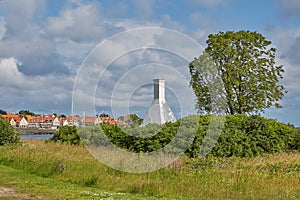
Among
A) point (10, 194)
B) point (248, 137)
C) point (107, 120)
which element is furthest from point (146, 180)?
point (107, 120)

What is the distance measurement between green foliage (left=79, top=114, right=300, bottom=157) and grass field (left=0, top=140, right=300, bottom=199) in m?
2.68

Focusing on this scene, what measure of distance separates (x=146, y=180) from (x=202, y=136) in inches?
286

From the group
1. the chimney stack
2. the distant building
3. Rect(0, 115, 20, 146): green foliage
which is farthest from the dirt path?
the distant building

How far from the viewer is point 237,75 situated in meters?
32.5

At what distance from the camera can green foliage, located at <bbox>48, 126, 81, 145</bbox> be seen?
2319 centimetres

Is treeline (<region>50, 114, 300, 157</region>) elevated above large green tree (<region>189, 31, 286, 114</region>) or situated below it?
below

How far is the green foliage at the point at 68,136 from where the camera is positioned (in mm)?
23189

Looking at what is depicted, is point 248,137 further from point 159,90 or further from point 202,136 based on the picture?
point 159,90

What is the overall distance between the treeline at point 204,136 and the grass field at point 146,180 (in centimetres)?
269

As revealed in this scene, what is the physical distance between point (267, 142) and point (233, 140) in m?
2.13

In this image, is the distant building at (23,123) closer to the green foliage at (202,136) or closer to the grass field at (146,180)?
the green foliage at (202,136)

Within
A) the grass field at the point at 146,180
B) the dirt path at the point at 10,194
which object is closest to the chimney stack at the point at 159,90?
the grass field at the point at 146,180

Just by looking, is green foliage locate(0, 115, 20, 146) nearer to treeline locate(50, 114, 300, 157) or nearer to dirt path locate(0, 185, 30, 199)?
treeline locate(50, 114, 300, 157)

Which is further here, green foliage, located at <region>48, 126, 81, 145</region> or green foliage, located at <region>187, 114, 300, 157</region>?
green foliage, located at <region>48, 126, 81, 145</region>
